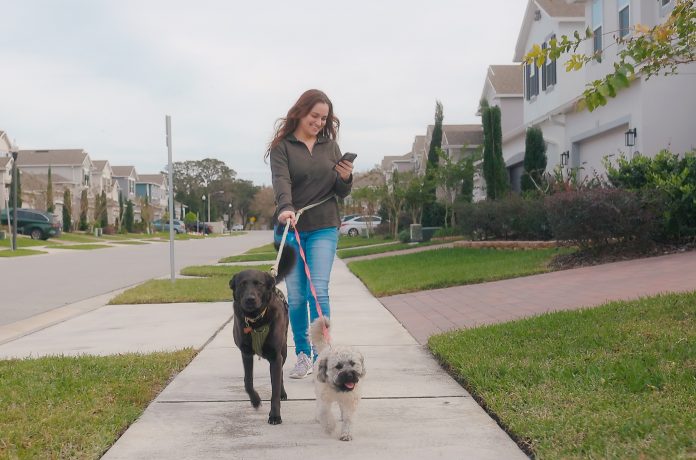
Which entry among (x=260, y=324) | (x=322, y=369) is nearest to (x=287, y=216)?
(x=260, y=324)

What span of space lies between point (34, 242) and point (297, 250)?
36870mm

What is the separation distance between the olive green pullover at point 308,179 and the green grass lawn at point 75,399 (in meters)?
1.62

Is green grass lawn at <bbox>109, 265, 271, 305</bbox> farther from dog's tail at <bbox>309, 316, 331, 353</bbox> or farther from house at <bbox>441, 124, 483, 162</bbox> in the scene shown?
house at <bbox>441, 124, 483, 162</bbox>

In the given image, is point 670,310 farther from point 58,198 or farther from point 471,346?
point 58,198

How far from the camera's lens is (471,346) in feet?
20.0

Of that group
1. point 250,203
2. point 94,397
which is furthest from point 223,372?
point 250,203

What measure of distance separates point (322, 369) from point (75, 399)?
6.20 feet

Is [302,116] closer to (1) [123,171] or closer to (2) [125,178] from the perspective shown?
(2) [125,178]

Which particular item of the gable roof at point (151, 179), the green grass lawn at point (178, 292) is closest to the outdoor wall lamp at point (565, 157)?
the green grass lawn at point (178, 292)

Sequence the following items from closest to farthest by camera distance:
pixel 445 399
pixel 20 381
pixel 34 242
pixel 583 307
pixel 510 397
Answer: pixel 510 397
pixel 445 399
pixel 20 381
pixel 583 307
pixel 34 242

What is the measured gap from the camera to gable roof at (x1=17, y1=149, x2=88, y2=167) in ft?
239

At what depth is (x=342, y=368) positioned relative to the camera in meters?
3.84

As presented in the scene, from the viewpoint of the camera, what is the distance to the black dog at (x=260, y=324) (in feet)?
13.9

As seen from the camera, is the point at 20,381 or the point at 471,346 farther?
the point at 471,346
